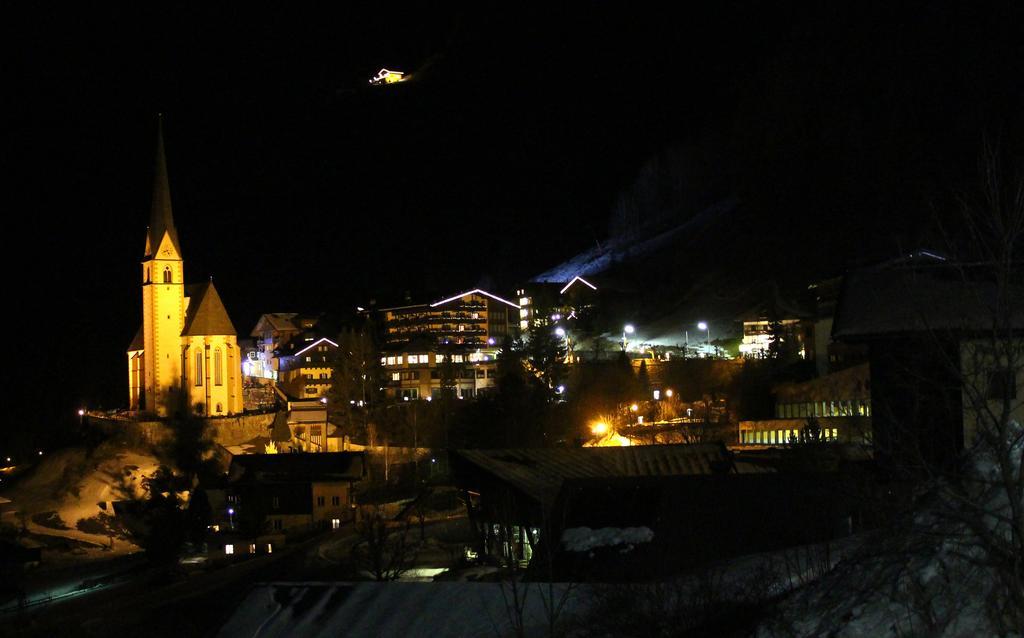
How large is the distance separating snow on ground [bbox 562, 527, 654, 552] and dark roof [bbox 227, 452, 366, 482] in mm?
28281

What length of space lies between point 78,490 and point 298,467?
1185 cm

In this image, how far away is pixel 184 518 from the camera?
37.9 m

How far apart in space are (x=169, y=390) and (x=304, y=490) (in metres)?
22.4

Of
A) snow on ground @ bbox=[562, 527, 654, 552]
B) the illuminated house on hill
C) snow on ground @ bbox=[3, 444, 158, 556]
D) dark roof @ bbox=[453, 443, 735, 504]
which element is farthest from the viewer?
the illuminated house on hill

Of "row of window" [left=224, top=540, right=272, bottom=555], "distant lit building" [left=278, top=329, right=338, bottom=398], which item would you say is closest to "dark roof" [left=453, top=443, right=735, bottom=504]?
"row of window" [left=224, top=540, right=272, bottom=555]

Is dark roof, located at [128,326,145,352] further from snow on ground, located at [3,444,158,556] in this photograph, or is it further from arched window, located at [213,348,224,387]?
snow on ground, located at [3,444,158,556]

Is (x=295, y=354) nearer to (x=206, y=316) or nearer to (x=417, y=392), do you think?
(x=206, y=316)

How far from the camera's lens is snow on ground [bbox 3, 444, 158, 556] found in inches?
1619

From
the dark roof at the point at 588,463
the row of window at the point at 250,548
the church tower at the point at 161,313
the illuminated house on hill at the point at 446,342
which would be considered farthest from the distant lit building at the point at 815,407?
the church tower at the point at 161,313

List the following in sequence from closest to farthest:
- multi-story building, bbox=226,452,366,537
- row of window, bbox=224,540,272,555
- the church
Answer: row of window, bbox=224,540,272,555, multi-story building, bbox=226,452,366,537, the church

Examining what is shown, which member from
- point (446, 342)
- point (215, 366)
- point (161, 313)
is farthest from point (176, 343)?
point (446, 342)

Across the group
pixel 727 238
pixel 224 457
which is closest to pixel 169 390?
pixel 224 457

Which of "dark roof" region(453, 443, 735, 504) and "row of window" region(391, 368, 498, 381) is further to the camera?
"row of window" region(391, 368, 498, 381)

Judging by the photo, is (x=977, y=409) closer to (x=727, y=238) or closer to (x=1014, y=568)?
(x=1014, y=568)
